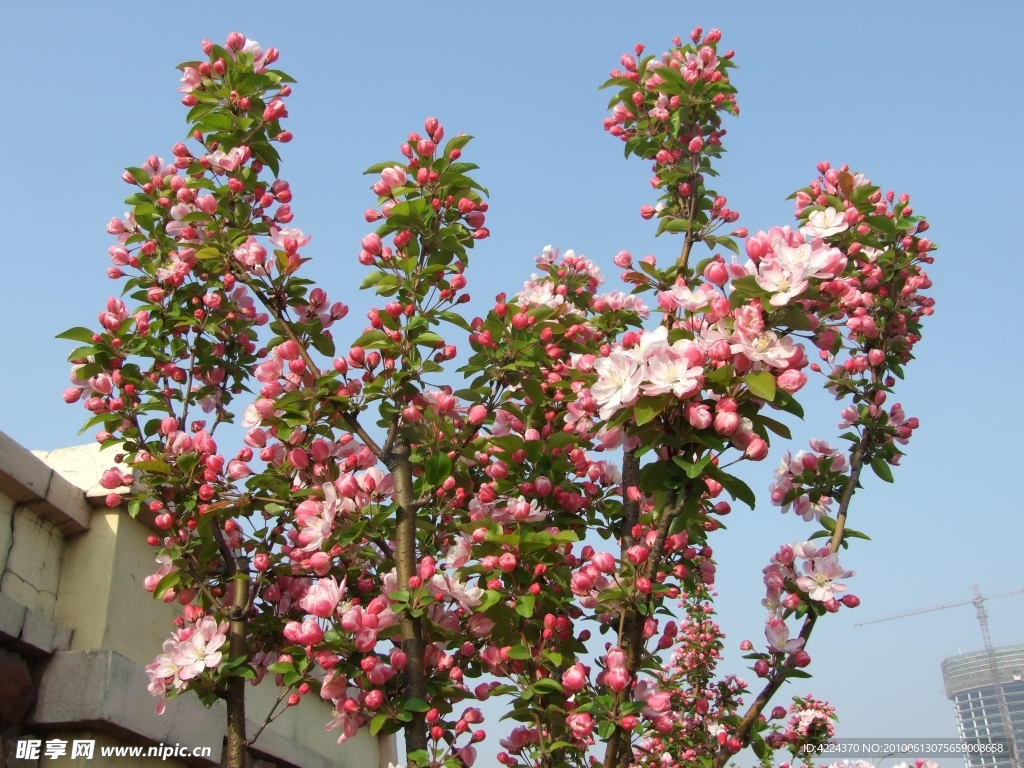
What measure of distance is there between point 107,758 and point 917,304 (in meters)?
3.37

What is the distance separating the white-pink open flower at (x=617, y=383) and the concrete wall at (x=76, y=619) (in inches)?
79.0

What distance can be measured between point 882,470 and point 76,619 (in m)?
2.90

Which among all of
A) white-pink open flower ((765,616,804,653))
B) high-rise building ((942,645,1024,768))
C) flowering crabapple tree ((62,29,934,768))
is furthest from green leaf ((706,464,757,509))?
high-rise building ((942,645,1024,768))

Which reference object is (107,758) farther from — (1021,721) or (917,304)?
(1021,721)

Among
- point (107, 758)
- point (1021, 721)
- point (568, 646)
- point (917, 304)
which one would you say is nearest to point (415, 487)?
point (568, 646)

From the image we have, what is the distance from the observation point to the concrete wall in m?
2.88

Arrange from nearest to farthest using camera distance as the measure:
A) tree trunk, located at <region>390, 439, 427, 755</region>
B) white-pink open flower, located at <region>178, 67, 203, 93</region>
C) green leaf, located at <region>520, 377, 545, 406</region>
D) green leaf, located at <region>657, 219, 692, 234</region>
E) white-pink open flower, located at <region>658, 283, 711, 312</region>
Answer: white-pink open flower, located at <region>658, 283, 711, 312</region> < tree trunk, located at <region>390, 439, 427, 755</region> < green leaf, located at <region>520, 377, 545, 406</region> < white-pink open flower, located at <region>178, 67, 203, 93</region> < green leaf, located at <region>657, 219, 692, 234</region>

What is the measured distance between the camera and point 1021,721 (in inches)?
4149

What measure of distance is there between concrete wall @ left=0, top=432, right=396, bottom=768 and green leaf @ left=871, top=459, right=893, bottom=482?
271 centimetres

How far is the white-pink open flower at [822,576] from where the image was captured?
2.62 metres

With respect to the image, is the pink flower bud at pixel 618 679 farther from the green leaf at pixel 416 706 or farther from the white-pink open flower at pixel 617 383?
the white-pink open flower at pixel 617 383

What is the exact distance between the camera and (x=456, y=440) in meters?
2.75

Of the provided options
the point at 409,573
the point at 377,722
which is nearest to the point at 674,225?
the point at 409,573

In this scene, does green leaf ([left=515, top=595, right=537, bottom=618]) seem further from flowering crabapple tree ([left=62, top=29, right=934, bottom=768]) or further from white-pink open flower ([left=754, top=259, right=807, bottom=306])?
white-pink open flower ([left=754, top=259, right=807, bottom=306])
